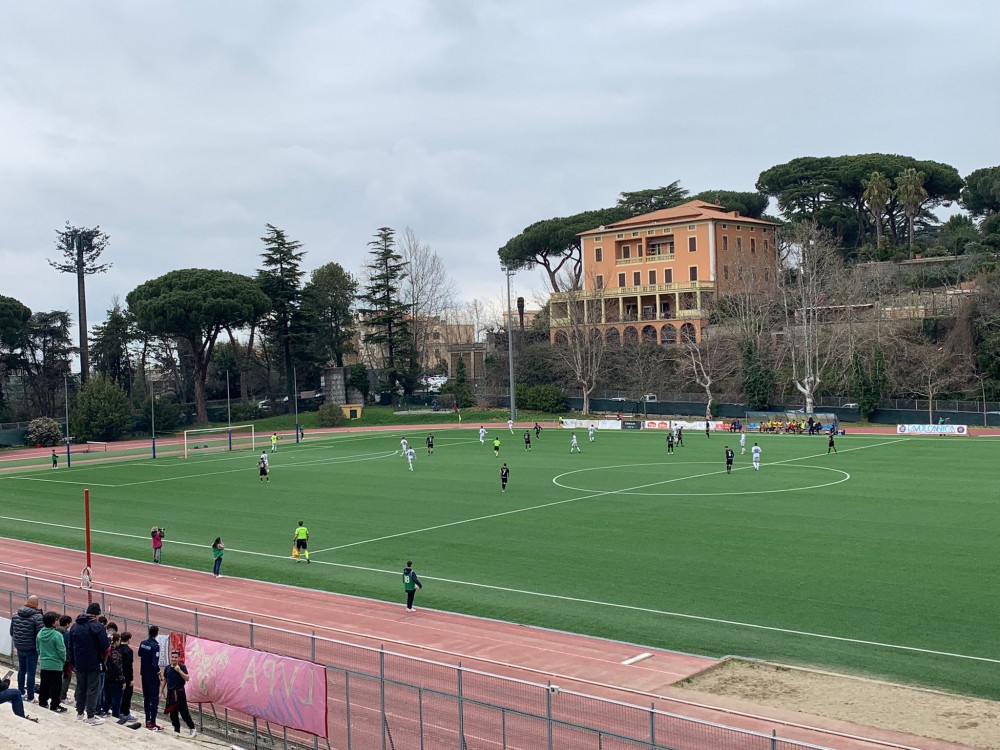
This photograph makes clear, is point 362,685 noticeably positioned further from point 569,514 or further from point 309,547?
point 569,514

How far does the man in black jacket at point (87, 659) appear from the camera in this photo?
1461 cm

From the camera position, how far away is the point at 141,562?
3238 cm

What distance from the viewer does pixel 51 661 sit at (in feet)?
48.5

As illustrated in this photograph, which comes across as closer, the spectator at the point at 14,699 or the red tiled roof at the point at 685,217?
the spectator at the point at 14,699

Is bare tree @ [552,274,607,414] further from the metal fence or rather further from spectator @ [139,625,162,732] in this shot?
spectator @ [139,625,162,732]

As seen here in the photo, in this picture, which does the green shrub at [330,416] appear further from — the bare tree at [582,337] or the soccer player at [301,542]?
the soccer player at [301,542]

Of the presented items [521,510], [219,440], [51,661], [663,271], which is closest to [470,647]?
[51,661]

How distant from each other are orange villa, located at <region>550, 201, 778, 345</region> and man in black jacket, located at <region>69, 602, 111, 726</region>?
8696 centimetres

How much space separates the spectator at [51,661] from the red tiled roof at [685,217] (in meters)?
97.7

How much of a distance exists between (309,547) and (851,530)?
1856 cm

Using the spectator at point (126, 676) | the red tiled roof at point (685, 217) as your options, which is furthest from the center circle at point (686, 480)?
the red tiled roof at point (685, 217)

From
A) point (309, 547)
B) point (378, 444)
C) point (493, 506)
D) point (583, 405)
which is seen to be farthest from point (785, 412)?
point (309, 547)

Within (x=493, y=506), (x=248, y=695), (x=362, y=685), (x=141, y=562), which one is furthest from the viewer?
(x=493, y=506)

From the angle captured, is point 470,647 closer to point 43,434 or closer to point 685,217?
point 43,434
